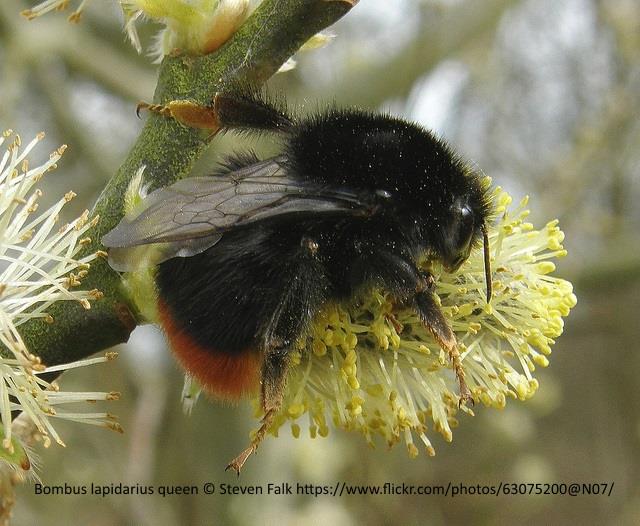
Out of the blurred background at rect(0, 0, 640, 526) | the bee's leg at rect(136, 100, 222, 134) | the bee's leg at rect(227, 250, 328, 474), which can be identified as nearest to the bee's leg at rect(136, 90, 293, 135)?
the bee's leg at rect(136, 100, 222, 134)

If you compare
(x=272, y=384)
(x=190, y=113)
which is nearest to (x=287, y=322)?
(x=272, y=384)

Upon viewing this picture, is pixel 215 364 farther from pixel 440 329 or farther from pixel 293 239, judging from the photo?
pixel 440 329

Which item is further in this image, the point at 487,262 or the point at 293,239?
the point at 487,262

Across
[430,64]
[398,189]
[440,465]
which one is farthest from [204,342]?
[440,465]

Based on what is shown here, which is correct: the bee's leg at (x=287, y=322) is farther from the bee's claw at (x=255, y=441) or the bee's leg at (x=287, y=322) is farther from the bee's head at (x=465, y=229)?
the bee's head at (x=465, y=229)

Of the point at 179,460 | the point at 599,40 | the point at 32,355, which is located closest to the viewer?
the point at 32,355

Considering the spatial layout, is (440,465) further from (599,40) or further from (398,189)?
(398,189)
